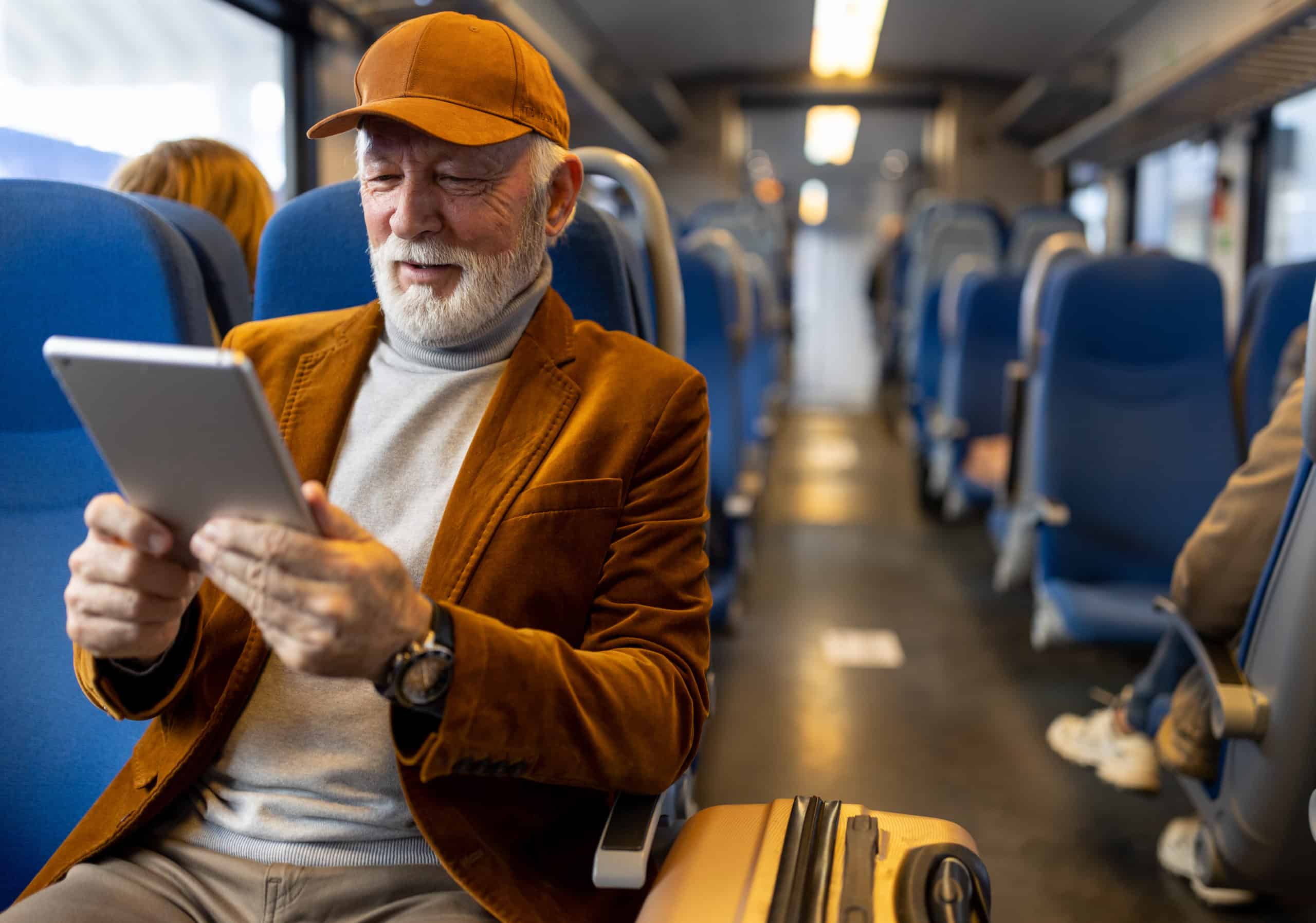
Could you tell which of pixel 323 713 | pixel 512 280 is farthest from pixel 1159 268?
pixel 323 713

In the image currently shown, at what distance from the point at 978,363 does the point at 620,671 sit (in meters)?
3.93

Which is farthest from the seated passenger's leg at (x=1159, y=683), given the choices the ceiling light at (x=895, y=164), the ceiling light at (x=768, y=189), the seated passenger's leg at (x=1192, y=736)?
the ceiling light at (x=768, y=189)

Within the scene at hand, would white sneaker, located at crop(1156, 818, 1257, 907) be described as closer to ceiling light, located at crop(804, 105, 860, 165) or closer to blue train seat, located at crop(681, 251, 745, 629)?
blue train seat, located at crop(681, 251, 745, 629)

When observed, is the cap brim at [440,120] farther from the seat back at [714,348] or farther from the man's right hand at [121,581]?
the seat back at [714,348]

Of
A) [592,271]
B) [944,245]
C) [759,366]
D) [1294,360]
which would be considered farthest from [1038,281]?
[944,245]

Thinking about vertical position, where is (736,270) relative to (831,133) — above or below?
below

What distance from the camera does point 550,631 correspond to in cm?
115

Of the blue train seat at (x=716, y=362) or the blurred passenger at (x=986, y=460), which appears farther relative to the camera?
the blurred passenger at (x=986, y=460)

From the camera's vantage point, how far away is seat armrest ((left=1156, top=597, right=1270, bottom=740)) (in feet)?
5.27

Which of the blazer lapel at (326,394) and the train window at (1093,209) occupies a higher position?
the train window at (1093,209)

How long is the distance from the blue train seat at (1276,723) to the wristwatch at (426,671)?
119cm

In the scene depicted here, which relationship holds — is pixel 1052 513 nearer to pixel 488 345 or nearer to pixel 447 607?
pixel 488 345

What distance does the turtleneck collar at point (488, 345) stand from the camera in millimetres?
1280

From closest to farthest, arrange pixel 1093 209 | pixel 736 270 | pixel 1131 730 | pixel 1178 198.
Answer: pixel 1131 730 → pixel 736 270 → pixel 1178 198 → pixel 1093 209
